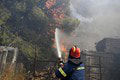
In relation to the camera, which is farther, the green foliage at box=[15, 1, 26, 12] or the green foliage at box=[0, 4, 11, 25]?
the green foliage at box=[15, 1, 26, 12]

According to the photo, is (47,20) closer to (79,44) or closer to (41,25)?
(41,25)

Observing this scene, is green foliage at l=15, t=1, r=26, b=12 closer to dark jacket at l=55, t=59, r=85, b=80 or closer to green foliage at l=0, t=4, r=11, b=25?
green foliage at l=0, t=4, r=11, b=25

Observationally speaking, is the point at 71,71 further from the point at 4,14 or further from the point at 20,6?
the point at 20,6

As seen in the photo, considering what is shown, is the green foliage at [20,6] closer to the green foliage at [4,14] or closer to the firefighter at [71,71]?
the green foliage at [4,14]

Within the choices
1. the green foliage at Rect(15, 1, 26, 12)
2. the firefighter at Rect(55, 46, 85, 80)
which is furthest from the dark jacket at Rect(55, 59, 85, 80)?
the green foliage at Rect(15, 1, 26, 12)

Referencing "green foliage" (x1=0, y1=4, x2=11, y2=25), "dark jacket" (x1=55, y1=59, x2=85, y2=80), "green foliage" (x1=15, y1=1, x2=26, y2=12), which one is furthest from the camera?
"green foliage" (x1=15, y1=1, x2=26, y2=12)

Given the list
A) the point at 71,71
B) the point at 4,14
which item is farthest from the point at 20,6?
the point at 71,71

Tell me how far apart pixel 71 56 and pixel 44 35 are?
61.7ft

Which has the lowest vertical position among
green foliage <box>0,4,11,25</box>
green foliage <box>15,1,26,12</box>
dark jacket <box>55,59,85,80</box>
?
dark jacket <box>55,59,85,80</box>

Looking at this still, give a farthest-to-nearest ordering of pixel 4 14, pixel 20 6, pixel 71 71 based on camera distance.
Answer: pixel 20 6, pixel 4 14, pixel 71 71

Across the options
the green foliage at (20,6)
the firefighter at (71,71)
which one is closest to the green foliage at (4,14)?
the green foliage at (20,6)

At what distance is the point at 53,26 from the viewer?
23031 mm

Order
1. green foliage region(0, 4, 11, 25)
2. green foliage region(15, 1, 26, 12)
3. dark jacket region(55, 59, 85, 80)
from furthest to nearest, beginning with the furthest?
1. green foliage region(15, 1, 26, 12)
2. green foliage region(0, 4, 11, 25)
3. dark jacket region(55, 59, 85, 80)

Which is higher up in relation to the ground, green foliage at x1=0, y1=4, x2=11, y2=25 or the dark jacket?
green foliage at x1=0, y1=4, x2=11, y2=25
